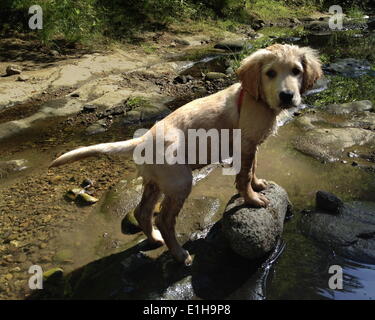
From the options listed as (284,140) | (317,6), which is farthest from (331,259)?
(317,6)

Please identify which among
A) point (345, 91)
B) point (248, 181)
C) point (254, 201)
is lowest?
point (254, 201)

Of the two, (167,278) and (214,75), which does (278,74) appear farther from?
(214,75)

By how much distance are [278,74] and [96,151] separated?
1.92 meters

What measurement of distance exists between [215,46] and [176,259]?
10.6 meters

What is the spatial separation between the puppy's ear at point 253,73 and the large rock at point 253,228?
1.23 metres

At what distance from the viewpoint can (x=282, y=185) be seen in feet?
17.9

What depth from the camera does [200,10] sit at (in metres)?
16.4

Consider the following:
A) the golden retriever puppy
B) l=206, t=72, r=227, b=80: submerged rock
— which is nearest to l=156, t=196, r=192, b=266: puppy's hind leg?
the golden retriever puppy

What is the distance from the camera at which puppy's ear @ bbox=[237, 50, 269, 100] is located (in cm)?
389

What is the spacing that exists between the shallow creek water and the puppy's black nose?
1.65 m

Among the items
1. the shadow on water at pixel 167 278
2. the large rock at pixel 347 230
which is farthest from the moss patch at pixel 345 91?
the shadow on water at pixel 167 278

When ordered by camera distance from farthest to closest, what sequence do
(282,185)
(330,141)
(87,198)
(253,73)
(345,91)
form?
(345,91)
(330,141)
(282,185)
(87,198)
(253,73)

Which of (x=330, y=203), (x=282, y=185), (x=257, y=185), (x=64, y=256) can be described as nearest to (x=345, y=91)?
(x=282, y=185)

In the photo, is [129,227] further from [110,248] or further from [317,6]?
[317,6]
